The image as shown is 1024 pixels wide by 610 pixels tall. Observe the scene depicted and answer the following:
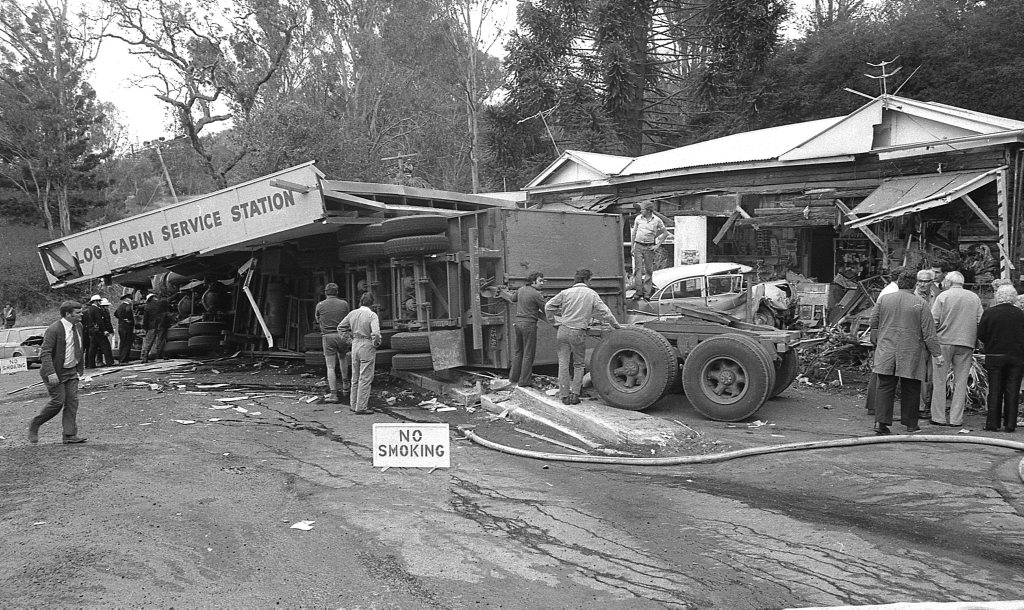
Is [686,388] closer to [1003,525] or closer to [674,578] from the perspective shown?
[1003,525]

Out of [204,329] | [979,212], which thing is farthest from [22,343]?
[979,212]

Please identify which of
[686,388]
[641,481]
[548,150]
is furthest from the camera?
[548,150]

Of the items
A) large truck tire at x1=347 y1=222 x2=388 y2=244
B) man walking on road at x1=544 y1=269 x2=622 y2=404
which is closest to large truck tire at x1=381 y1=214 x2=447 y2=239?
large truck tire at x1=347 y1=222 x2=388 y2=244

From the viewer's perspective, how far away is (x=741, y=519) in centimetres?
572

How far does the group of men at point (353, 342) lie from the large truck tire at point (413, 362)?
1.13 ft

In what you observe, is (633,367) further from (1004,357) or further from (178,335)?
(178,335)

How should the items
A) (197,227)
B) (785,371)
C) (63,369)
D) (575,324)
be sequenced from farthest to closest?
1. (197,227)
2. (785,371)
3. (575,324)
4. (63,369)

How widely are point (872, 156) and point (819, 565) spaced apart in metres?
13.3

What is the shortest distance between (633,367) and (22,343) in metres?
18.2

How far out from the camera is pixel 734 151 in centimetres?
1891

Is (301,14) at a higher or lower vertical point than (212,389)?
higher

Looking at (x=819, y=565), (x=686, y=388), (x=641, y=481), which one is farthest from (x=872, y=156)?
(x=819, y=565)

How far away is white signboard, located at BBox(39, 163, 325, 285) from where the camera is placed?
1144cm

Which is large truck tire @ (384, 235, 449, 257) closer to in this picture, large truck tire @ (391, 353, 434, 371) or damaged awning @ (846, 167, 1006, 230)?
large truck tire @ (391, 353, 434, 371)
